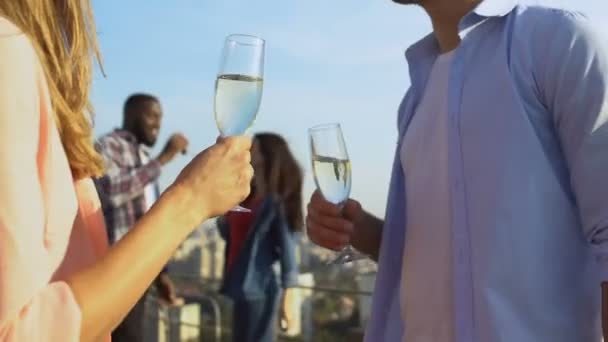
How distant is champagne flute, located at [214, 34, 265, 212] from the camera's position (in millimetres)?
1749

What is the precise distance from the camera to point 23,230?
110 centimetres

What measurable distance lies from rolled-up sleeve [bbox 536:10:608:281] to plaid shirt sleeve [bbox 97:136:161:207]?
3261 mm

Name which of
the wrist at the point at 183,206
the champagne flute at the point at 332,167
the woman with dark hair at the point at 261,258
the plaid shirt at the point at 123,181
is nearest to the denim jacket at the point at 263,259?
the woman with dark hair at the point at 261,258

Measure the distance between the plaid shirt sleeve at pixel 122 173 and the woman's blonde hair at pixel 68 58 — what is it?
300cm

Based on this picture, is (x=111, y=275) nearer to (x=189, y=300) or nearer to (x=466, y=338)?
(x=466, y=338)

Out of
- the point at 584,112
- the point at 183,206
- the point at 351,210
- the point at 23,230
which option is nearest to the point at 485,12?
the point at 584,112

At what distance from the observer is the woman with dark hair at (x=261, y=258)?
15.8 feet

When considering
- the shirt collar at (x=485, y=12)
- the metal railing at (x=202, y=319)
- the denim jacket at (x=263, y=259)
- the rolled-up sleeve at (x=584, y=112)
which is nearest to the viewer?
the rolled-up sleeve at (x=584, y=112)

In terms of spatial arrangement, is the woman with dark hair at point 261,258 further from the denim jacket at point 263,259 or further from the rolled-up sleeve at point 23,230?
the rolled-up sleeve at point 23,230

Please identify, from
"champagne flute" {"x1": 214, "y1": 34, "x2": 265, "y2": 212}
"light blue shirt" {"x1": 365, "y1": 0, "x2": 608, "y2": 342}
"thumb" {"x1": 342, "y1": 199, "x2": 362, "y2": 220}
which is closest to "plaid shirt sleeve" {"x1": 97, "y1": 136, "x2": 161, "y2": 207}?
"thumb" {"x1": 342, "y1": 199, "x2": 362, "y2": 220}

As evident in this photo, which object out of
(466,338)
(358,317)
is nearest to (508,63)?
(466,338)

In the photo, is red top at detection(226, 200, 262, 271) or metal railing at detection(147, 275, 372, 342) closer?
red top at detection(226, 200, 262, 271)

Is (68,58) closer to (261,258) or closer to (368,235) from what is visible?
(368,235)

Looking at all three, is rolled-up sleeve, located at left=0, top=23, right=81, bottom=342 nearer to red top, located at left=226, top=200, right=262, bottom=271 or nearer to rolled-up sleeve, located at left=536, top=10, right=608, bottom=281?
rolled-up sleeve, located at left=536, top=10, right=608, bottom=281
